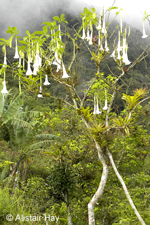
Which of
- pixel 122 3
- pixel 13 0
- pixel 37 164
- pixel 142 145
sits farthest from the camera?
pixel 13 0

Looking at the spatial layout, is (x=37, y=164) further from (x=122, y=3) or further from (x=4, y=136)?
(x=122, y=3)

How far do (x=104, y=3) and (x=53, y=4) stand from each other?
3344 centimetres

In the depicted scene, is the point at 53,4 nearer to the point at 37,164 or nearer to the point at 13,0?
the point at 13,0

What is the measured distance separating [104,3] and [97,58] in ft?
2.43

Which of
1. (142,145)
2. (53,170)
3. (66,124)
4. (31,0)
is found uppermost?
(31,0)

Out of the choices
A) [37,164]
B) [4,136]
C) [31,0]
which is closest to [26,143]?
[4,136]

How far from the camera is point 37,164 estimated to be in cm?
953

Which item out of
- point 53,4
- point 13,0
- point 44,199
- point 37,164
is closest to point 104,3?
point 44,199

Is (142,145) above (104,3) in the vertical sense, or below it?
below

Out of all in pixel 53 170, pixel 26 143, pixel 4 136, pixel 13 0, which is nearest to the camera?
pixel 53 170

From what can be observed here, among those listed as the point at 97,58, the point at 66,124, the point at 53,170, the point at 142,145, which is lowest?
the point at 53,170

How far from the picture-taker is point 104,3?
2.50m

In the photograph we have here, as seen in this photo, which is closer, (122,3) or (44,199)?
(122,3)

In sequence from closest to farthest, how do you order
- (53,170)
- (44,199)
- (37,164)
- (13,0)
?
(53,170)
(44,199)
(37,164)
(13,0)
